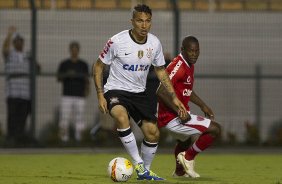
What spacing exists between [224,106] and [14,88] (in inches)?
193

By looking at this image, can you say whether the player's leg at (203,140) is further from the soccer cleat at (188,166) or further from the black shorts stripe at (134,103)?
the black shorts stripe at (134,103)

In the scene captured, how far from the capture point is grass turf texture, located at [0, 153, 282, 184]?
13180mm

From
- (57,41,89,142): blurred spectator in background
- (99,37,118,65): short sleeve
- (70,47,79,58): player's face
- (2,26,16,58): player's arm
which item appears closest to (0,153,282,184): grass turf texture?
(99,37,118,65): short sleeve

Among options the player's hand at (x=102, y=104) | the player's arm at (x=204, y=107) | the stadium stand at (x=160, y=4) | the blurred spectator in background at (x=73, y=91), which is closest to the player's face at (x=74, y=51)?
the blurred spectator in background at (x=73, y=91)

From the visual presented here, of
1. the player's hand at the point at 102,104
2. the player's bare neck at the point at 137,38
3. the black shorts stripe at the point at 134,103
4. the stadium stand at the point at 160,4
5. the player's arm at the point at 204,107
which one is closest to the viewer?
the player's hand at the point at 102,104

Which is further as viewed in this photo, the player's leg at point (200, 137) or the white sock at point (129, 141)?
the player's leg at point (200, 137)

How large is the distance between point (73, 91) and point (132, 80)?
963 cm

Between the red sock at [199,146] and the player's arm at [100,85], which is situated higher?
the player's arm at [100,85]

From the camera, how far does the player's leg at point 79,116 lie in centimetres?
2223

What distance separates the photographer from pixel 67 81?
74.3 ft

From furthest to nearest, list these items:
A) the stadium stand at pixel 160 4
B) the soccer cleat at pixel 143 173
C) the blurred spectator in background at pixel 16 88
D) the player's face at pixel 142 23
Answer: the stadium stand at pixel 160 4 < the blurred spectator in background at pixel 16 88 < the player's face at pixel 142 23 < the soccer cleat at pixel 143 173

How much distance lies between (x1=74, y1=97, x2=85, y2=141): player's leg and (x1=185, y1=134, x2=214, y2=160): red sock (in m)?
8.70

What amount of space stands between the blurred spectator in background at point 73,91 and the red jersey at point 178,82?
8.23 m

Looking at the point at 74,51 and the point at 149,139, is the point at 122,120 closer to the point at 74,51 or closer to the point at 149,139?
the point at 149,139
